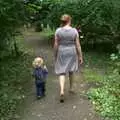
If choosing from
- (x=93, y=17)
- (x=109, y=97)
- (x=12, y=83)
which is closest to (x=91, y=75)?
(x=12, y=83)

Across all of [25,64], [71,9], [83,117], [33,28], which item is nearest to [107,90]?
[83,117]

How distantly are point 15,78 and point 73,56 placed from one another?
2.36 m

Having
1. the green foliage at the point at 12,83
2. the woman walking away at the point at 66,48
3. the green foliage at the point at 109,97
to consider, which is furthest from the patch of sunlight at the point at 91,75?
the woman walking away at the point at 66,48

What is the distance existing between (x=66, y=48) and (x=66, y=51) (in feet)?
0.22

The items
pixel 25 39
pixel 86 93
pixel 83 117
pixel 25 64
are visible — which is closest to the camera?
pixel 83 117

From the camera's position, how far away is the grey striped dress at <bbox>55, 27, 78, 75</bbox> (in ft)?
31.0

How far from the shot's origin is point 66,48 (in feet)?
31.3

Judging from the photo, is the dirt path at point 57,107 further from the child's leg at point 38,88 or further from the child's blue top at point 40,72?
the child's blue top at point 40,72

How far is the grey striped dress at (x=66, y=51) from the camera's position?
945cm

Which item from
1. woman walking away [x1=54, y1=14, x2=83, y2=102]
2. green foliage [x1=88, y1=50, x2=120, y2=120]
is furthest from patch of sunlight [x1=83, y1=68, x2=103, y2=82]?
woman walking away [x1=54, y1=14, x2=83, y2=102]

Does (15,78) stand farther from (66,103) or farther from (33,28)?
(33,28)

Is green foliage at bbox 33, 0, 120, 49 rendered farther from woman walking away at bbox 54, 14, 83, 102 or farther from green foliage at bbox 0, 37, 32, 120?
woman walking away at bbox 54, 14, 83, 102

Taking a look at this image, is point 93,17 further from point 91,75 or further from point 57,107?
point 57,107

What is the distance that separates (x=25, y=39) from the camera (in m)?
21.6
